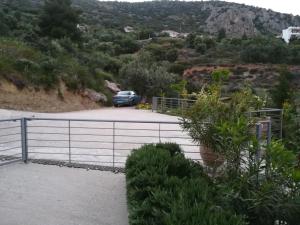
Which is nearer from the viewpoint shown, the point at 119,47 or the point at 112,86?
the point at 112,86

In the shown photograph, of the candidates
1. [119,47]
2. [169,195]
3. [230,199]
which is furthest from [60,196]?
[119,47]

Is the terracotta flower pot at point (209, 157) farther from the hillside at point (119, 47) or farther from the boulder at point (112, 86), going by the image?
the boulder at point (112, 86)

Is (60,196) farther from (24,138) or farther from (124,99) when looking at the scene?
(124,99)

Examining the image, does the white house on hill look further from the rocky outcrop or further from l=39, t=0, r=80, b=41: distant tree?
the rocky outcrop

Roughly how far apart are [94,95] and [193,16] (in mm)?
69532

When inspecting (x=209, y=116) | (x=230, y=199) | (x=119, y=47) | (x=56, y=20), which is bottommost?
(x=230, y=199)

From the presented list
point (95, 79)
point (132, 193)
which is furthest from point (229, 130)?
point (95, 79)

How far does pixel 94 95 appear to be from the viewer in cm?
3008

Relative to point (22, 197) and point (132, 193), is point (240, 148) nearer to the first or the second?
point (132, 193)

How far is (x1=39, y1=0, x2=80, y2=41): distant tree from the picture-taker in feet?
120

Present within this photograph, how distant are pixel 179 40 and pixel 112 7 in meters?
33.8

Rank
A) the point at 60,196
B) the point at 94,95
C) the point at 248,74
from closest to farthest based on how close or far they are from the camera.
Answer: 1. the point at 60,196
2. the point at 94,95
3. the point at 248,74

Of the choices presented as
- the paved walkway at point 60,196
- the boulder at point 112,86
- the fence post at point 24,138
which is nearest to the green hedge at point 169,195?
the paved walkway at point 60,196

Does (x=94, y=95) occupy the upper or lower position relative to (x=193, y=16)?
lower
